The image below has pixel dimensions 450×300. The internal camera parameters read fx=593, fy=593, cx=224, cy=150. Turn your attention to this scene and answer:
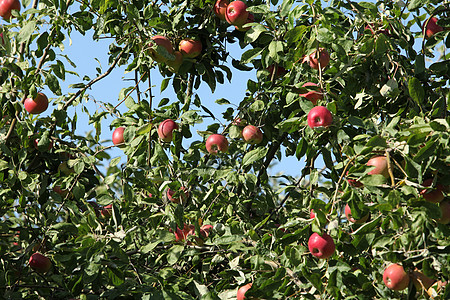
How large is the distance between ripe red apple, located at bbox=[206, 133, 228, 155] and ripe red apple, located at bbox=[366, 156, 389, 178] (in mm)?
889

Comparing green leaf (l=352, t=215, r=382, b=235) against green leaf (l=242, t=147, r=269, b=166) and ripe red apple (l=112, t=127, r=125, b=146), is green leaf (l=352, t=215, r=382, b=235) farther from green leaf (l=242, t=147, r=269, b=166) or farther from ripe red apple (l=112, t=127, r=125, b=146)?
ripe red apple (l=112, t=127, r=125, b=146)

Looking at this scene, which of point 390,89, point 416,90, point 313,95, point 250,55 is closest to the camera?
point 416,90

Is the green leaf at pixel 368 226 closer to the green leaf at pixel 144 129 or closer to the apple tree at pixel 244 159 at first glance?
the apple tree at pixel 244 159

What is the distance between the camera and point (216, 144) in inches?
119

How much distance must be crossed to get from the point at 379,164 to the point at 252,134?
87 cm

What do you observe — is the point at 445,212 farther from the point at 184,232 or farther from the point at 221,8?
the point at 221,8

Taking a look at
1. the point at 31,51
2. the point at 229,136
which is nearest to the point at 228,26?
the point at 229,136

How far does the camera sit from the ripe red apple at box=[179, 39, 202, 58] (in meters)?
3.33

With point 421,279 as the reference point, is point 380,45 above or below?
above

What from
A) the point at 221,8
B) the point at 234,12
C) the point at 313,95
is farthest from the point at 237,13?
the point at 313,95

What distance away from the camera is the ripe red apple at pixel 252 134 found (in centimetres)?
307

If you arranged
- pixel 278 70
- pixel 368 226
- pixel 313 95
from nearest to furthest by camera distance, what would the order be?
pixel 368 226 → pixel 313 95 → pixel 278 70

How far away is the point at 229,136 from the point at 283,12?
0.76 meters

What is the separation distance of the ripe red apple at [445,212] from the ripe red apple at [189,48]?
1.62m
